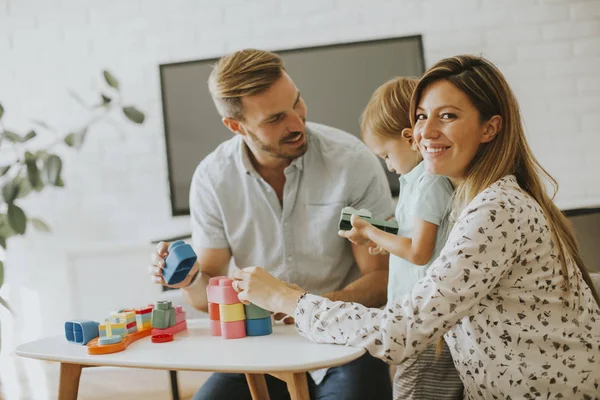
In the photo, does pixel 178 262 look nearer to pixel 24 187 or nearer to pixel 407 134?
pixel 407 134

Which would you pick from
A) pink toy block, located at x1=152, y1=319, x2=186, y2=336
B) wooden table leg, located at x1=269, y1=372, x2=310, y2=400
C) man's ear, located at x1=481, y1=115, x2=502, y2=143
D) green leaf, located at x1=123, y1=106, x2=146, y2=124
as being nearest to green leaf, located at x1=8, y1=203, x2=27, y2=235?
green leaf, located at x1=123, y1=106, x2=146, y2=124

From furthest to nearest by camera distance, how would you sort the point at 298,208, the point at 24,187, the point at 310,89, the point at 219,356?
the point at 310,89 < the point at 24,187 < the point at 298,208 < the point at 219,356

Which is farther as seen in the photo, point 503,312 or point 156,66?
point 156,66

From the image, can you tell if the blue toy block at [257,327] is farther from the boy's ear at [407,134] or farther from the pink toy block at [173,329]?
the boy's ear at [407,134]

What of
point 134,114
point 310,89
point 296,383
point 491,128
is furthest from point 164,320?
point 310,89

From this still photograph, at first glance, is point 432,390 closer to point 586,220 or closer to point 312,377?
point 312,377

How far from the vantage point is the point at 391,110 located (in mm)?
1607

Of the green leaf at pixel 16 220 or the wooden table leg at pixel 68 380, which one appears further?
the green leaf at pixel 16 220

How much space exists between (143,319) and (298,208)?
0.56 m

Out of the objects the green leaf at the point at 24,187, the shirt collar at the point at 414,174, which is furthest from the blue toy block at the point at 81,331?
the green leaf at the point at 24,187

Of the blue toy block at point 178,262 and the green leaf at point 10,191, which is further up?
the green leaf at point 10,191

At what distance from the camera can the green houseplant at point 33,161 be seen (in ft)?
8.82

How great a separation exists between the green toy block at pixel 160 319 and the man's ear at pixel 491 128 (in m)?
0.78

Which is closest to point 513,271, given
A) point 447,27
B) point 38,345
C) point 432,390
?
point 432,390
